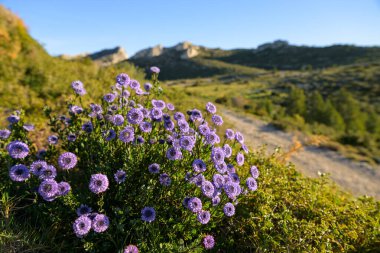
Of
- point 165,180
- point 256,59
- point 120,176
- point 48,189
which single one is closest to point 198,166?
point 165,180

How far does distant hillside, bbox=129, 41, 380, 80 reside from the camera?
109062 millimetres

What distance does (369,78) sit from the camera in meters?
62.2

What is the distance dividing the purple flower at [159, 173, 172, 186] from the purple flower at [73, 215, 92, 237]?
0.72m

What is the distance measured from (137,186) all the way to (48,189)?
923 millimetres

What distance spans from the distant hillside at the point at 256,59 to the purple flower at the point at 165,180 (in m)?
88.6

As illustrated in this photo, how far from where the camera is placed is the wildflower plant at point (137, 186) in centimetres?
259

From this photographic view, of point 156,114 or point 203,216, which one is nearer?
point 203,216

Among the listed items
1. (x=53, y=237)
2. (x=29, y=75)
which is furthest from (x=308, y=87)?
(x=53, y=237)

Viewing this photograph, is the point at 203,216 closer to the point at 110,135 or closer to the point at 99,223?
the point at 99,223

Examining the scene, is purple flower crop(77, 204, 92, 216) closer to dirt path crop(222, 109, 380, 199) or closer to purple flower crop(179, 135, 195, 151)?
purple flower crop(179, 135, 195, 151)

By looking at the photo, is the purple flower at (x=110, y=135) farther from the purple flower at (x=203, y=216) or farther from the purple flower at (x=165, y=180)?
the purple flower at (x=203, y=216)

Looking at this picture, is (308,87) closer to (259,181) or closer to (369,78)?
(369,78)

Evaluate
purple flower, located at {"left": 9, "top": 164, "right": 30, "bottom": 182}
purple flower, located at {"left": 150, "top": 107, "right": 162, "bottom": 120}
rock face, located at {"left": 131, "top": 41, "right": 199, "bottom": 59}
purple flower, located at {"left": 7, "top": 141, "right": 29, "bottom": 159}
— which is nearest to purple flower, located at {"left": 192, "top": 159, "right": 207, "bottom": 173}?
purple flower, located at {"left": 150, "top": 107, "right": 162, "bottom": 120}

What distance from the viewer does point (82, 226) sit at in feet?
7.84
